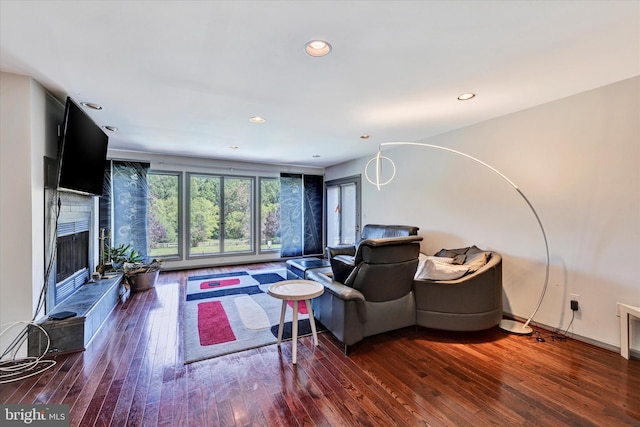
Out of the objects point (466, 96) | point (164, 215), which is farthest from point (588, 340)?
point (164, 215)

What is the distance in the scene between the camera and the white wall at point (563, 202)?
2494mm

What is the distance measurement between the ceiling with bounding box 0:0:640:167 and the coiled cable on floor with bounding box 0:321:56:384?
2222 millimetres

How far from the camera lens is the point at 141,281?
174 inches

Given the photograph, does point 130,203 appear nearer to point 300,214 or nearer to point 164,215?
point 164,215

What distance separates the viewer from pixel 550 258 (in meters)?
2.97

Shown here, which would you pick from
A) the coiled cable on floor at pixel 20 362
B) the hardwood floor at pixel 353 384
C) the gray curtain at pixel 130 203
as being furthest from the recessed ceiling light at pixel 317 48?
the gray curtain at pixel 130 203

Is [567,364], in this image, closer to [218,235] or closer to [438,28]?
[438,28]

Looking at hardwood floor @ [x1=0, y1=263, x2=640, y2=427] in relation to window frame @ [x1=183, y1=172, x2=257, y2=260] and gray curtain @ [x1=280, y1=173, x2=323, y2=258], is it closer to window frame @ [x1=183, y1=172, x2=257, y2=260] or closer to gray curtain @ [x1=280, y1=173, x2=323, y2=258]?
window frame @ [x1=183, y1=172, x2=257, y2=260]

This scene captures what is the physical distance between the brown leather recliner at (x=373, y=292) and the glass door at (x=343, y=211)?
11.1 feet

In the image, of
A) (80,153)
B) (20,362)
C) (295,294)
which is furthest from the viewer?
(80,153)

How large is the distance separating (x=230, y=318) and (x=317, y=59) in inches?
117

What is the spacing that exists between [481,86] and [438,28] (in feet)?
3.67

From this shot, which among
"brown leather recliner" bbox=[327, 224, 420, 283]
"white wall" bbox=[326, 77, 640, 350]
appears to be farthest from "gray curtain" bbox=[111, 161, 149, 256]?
"white wall" bbox=[326, 77, 640, 350]

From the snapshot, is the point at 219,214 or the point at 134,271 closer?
the point at 134,271
